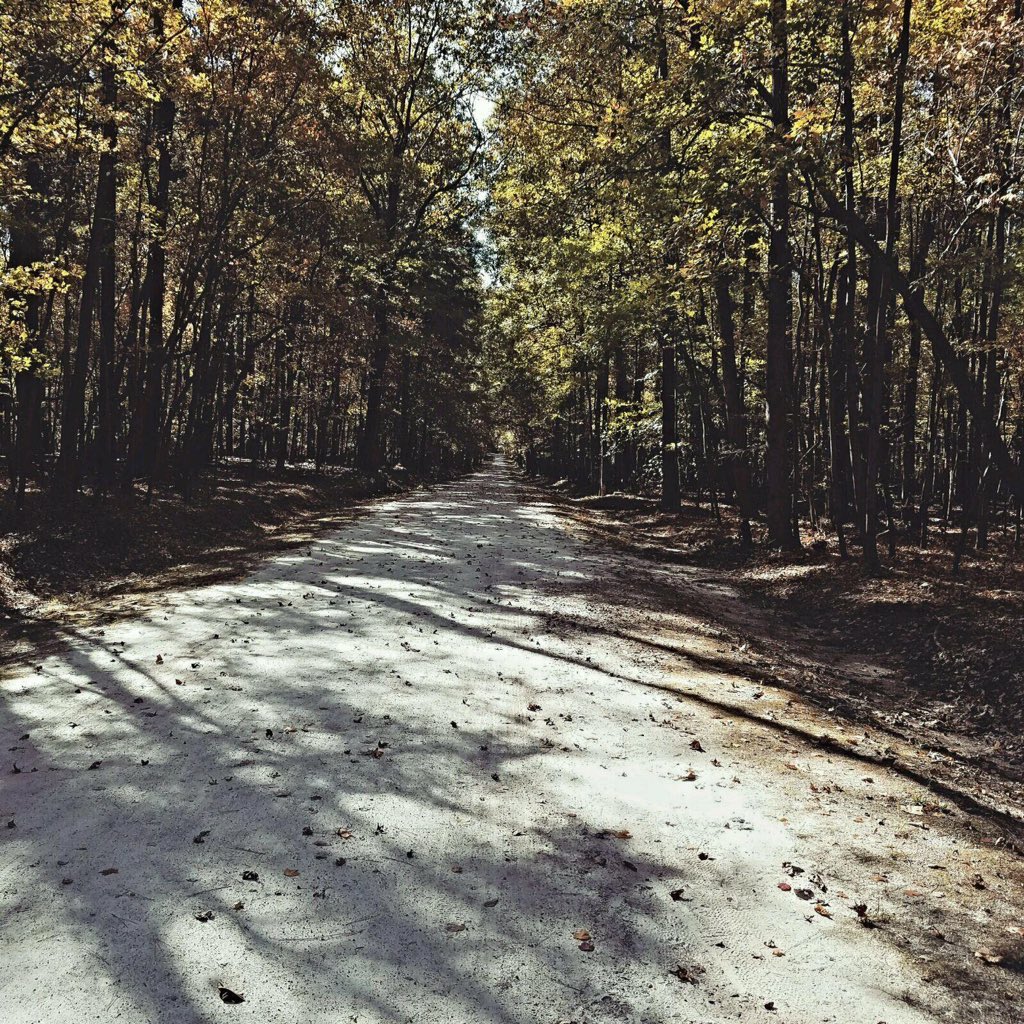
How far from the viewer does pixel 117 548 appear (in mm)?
13234

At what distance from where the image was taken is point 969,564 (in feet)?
49.4

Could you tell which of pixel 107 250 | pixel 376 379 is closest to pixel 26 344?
pixel 107 250

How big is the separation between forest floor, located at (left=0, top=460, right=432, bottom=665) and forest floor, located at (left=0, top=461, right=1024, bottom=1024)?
1908mm

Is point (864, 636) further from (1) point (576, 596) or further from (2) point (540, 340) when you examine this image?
(2) point (540, 340)

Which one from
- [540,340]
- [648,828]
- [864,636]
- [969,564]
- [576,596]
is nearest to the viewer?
[648,828]

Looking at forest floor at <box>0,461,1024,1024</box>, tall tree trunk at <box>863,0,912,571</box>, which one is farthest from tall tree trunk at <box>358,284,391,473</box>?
forest floor at <box>0,461,1024,1024</box>

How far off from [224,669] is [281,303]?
2239 centimetres

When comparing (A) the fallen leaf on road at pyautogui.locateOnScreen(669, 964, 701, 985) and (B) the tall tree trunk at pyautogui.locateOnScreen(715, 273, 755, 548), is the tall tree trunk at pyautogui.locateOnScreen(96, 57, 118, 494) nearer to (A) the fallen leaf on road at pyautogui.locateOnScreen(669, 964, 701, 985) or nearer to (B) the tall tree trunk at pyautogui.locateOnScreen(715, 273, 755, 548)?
(B) the tall tree trunk at pyautogui.locateOnScreen(715, 273, 755, 548)

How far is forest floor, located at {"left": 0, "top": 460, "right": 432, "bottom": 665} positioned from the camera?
9.88 meters

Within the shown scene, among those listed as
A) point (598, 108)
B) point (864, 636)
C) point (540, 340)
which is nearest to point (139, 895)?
point (864, 636)

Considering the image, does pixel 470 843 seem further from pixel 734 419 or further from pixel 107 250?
pixel 107 250

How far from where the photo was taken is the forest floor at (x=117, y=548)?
9883mm

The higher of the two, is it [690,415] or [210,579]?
[690,415]

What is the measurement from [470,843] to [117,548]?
37.6 feet
